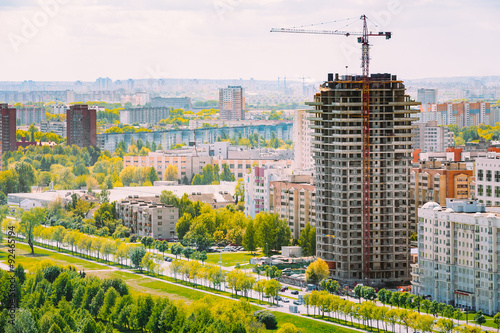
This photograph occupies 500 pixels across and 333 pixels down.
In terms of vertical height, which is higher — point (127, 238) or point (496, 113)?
point (496, 113)

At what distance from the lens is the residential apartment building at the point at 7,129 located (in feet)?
392

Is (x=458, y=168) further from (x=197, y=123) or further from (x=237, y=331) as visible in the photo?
(x=197, y=123)

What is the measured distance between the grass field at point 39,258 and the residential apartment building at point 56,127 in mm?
77091

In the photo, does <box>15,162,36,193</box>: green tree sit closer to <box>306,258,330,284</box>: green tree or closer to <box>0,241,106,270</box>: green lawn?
<box>0,241,106,270</box>: green lawn

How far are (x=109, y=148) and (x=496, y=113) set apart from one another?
196 ft

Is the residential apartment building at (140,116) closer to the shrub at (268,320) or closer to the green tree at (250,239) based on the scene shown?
the green tree at (250,239)

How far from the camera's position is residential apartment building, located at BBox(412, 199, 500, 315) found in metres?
49.5

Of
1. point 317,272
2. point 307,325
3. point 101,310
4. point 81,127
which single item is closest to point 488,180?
point 317,272

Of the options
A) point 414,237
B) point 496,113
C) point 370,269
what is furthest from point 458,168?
point 496,113

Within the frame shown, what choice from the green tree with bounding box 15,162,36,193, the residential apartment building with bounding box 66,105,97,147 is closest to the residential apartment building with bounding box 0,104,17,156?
the residential apartment building with bounding box 66,105,97,147

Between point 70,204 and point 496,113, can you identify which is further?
point 496,113

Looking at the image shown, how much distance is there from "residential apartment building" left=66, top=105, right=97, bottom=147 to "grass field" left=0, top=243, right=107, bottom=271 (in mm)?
60319

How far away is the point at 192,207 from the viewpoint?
253ft

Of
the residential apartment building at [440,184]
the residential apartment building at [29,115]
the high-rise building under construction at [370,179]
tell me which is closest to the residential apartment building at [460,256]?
the high-rise building under construction at [370,179]
